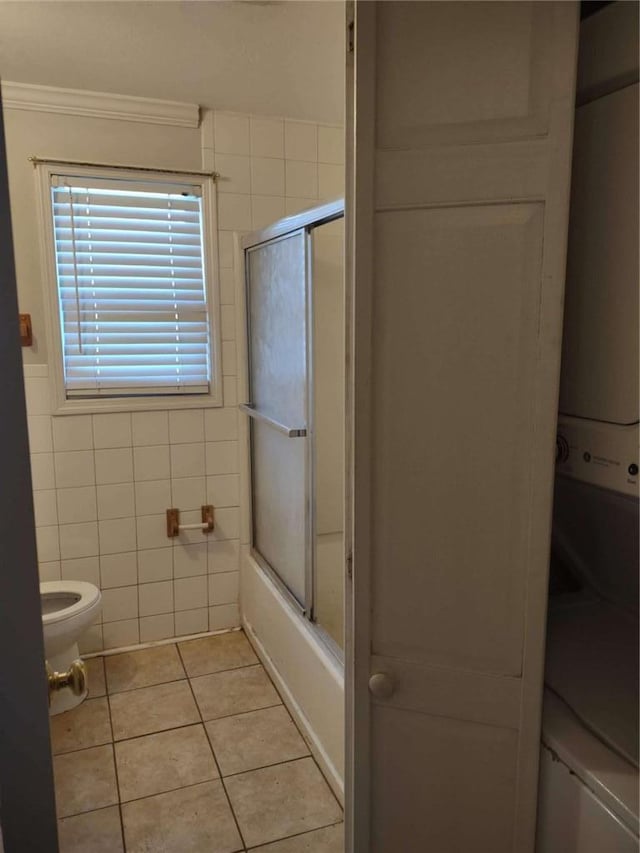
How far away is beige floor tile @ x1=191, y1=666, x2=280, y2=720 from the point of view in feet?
8.14

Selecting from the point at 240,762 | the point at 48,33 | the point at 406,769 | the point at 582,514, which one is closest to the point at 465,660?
the point at 406,769

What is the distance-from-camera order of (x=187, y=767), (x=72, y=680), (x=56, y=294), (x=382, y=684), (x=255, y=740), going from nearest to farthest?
(x=72, y=680)
(x=382, y=684)
(x=187, y=767)
(x=255, y=740)
(x=56, y=294)

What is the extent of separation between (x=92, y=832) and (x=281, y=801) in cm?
56

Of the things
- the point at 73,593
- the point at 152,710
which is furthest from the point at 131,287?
the point at 152,710

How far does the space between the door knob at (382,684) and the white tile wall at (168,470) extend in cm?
181

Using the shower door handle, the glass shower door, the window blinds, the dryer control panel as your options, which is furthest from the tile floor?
the dryer control panel

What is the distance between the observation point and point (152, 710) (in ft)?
8.13

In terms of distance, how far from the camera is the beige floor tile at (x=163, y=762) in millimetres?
2074

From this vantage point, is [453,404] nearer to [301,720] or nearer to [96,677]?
[301,720]

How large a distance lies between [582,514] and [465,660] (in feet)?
1.49

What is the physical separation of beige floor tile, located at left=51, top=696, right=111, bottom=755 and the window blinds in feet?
4.15

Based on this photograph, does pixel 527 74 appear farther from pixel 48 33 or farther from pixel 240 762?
pixel 240 762

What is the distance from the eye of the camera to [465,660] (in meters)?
1.24

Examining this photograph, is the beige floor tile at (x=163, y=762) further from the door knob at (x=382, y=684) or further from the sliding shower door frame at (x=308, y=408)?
the door knob at (x=382, y=684)
